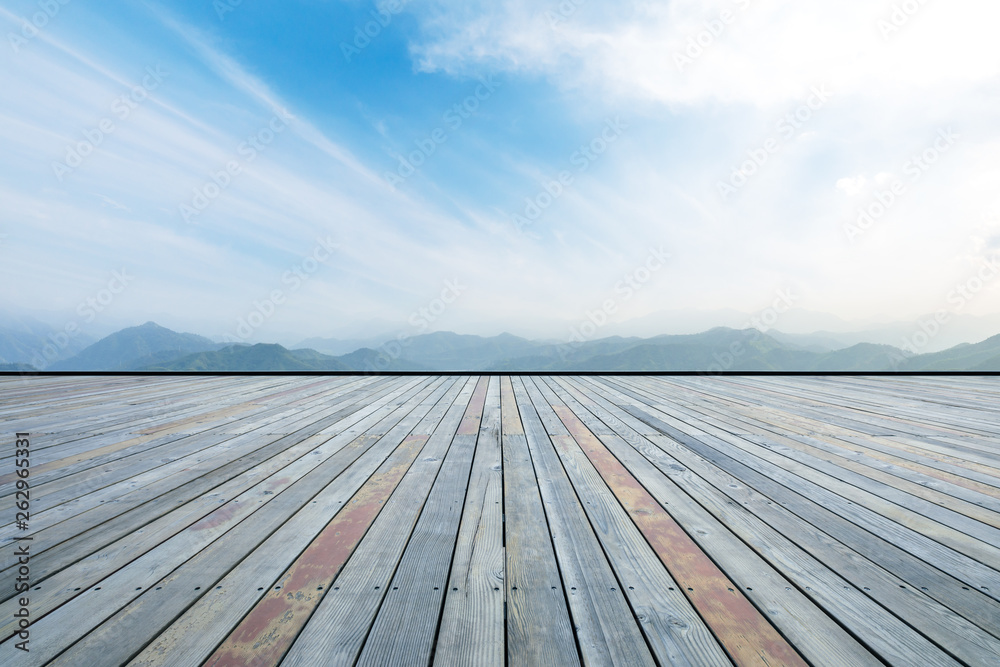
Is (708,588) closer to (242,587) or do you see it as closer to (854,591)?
(854,591)

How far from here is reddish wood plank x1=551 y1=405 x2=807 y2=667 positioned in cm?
68

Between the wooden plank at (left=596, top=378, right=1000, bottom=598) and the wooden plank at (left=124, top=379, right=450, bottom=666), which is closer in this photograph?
the wooden plank at (left=124, top=379, right=450, bottom=666)

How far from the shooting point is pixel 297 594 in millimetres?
841

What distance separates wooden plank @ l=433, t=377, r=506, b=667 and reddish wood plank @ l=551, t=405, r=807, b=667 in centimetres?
43

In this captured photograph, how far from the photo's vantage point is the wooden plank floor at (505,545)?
0.71 meters

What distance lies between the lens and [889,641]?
709 mm

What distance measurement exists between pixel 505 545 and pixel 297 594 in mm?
514

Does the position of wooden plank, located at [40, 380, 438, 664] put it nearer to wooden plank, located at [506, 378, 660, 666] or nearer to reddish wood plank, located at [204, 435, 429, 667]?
reddish wood plank, located at [204, 435, 429, 667]

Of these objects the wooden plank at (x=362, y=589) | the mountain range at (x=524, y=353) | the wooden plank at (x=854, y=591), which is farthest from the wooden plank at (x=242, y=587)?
the mountain range at (x=524, y=353)

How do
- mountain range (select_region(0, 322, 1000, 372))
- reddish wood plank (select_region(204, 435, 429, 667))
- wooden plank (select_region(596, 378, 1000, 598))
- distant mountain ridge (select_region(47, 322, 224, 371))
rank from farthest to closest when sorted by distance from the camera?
distant mountain ridge (select_region(47, 322, 224, 371)), mountain range (select_region(0, 322, 1000, 372)), wooden plank (select_region(596, 378, 1000, 598)), reddish wood plank (select_region(204, 435, 429, 667))

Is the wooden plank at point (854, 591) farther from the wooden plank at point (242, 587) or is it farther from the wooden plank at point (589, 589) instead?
the wooden plank at point (242, 587)

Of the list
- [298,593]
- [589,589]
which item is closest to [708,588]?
[589,589]

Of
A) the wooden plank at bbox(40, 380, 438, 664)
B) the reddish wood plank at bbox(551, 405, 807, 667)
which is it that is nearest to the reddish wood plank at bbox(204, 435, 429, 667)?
the wooden plank at bbox(40, 380, 438, 664)

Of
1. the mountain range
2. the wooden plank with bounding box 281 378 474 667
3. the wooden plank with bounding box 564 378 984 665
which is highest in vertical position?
the mountain range
